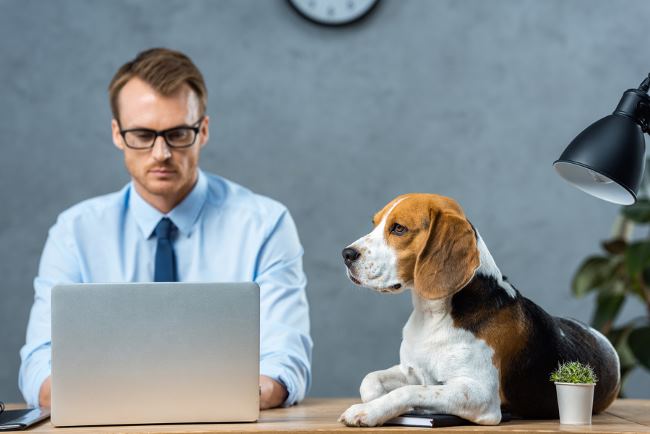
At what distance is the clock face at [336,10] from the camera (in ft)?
10.3

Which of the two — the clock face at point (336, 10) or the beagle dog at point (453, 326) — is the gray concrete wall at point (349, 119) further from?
the beagle dog at point (453, 326)

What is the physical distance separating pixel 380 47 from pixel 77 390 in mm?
2204

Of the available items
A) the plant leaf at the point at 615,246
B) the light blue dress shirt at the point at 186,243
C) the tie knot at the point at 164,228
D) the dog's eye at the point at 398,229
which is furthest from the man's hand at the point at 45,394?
the plant leaf at the point at 615,246

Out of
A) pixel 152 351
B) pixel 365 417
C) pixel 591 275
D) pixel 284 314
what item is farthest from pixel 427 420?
pixel 591 275

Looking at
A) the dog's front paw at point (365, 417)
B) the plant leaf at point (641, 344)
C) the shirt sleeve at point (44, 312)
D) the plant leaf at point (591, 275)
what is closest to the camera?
the dog's front paw at point (365, 417)

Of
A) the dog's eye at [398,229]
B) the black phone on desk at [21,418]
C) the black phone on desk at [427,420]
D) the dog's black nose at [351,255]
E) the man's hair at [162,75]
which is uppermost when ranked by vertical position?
the man's hair at [162,75]

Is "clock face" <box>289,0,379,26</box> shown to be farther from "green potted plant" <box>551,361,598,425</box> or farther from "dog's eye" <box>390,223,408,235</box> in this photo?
"green potted plant" <box>551,361,598,425</box>

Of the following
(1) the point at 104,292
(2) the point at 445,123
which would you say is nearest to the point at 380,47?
(2) the point at 445,123

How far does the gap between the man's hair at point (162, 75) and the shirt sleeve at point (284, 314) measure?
41cm

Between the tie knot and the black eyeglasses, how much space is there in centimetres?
23

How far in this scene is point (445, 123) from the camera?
10.6ft

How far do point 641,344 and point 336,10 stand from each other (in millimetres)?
1649

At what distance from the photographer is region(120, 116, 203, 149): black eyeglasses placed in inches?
81.8

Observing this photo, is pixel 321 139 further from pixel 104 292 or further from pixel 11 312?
pixel 104 292
